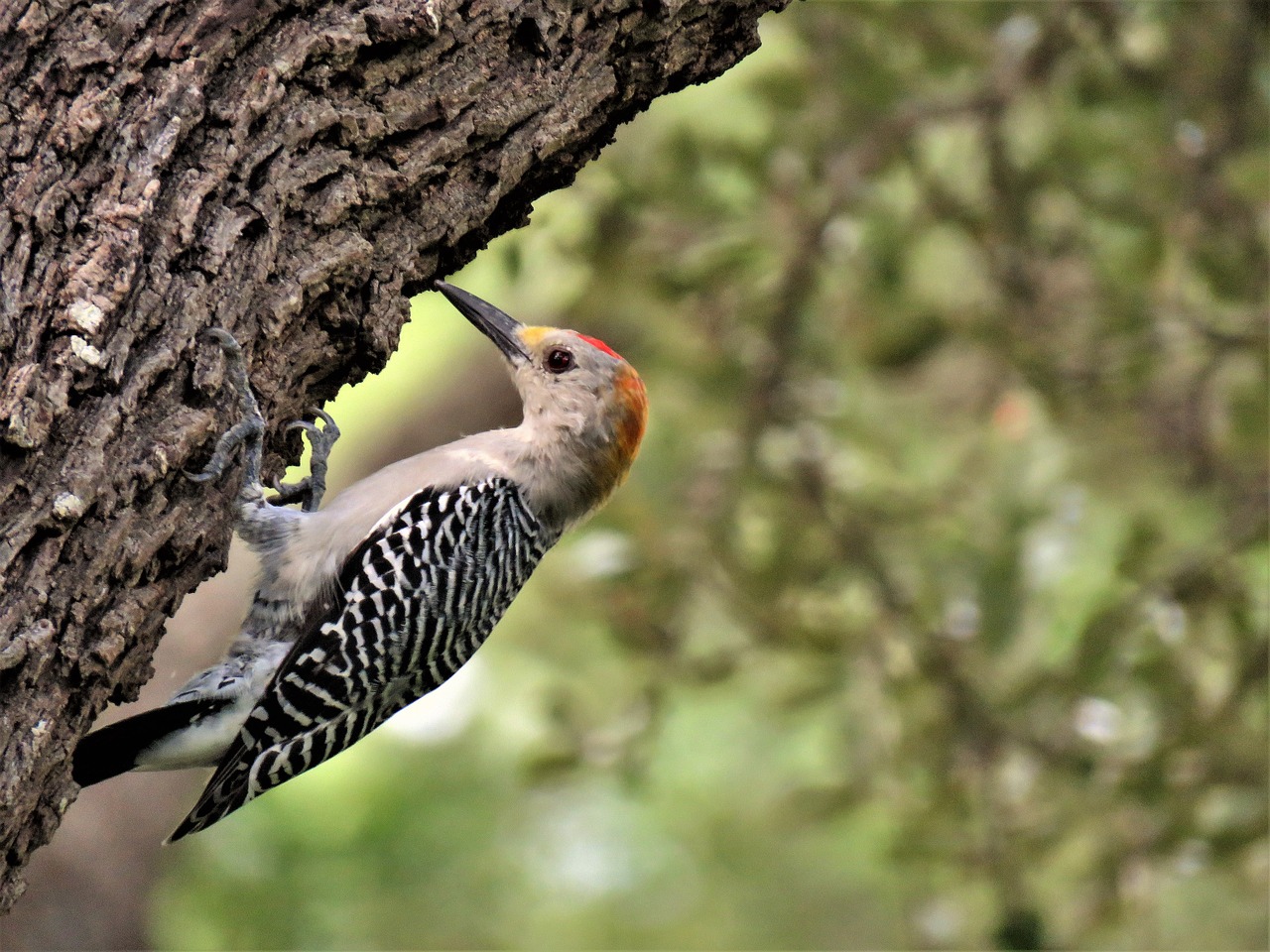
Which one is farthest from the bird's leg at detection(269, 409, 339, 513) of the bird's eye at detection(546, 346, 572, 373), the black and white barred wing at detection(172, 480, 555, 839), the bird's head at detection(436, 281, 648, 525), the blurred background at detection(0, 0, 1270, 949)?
the blurred background at detection(0, 0, 1270, 949)

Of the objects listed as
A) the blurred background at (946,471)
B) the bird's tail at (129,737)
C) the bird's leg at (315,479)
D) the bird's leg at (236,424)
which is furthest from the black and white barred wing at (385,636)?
the blurred background at (946,471)

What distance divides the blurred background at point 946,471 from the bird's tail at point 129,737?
1702mm

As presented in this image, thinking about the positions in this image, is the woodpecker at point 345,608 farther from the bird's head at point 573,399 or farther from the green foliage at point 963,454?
the green foliage at point 963,454

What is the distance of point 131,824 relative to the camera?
7.33 meters

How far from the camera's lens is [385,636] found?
4527 millimetres

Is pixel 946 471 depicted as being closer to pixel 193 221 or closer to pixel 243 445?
pixel 243 445

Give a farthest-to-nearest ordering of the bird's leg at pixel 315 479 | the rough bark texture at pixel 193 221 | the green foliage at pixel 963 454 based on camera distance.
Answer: the green foliage at pixel 963 454, the bird's leg at pixel 315 479, the rough bark texture at pixel 193 221

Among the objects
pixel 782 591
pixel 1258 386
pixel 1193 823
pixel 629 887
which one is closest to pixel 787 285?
pixel 782 591

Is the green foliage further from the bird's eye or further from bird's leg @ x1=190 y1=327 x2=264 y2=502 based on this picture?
bird's leg @ x1=190 y1=327 x2=264 y2=502

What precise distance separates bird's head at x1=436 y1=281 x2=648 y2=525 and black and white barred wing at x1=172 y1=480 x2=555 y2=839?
0.41 m

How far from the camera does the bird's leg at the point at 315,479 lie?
462 centimetres

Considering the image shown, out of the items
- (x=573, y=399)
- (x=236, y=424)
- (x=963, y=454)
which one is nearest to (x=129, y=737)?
(x=236, y=424)

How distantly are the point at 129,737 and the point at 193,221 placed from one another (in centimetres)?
180

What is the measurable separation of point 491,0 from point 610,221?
→ 8.71 feet
